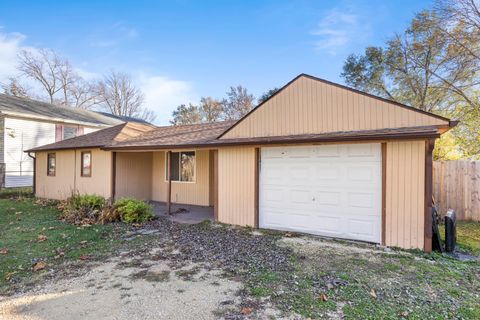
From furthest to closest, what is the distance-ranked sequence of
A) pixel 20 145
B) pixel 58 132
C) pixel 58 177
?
pixel 58 132, pixel 20 145, pixel 58 177

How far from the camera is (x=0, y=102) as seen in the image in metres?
15.8

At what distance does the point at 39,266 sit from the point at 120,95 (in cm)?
3247

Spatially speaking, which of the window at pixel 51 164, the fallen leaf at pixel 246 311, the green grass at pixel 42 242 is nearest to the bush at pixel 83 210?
the green grass at pixel 42 242

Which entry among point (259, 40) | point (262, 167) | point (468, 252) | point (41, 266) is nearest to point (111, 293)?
point (41, 266)

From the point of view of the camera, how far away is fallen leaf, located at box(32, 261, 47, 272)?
4.63m

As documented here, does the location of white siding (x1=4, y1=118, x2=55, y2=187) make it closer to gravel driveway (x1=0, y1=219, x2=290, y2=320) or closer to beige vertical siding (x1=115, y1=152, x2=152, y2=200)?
beige vertical siding (x1=115, y1=152, x2=152, y2=200)

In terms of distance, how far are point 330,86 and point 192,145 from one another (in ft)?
13.8

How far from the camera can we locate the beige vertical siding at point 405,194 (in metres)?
5.45

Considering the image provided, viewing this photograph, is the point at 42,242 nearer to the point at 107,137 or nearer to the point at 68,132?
the point at 107,137

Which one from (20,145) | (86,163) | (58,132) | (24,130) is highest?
(58,132)

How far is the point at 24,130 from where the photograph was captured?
16.2m

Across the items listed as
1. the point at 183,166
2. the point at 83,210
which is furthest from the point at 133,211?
the point at 183,166

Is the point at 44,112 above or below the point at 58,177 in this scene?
above

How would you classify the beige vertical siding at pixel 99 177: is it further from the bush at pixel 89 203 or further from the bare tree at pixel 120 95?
the bare tree at pixel 120 95
